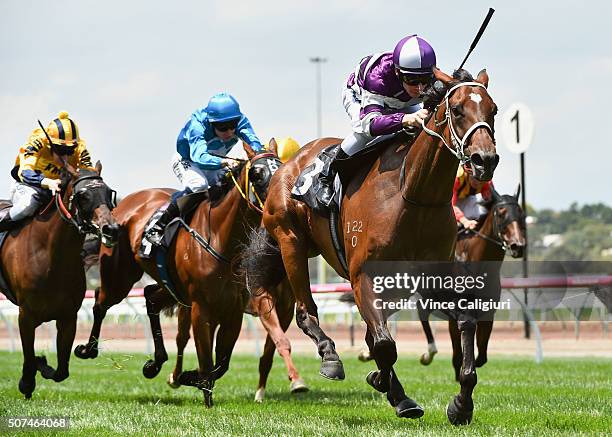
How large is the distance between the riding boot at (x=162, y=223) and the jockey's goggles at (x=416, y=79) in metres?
3.35

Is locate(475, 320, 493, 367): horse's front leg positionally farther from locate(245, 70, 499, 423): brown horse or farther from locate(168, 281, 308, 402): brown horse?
locate(245, 70, 499, 423): brown horse

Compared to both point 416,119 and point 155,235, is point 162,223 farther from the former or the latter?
point 416,119

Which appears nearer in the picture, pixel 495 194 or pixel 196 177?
pixel 196 177

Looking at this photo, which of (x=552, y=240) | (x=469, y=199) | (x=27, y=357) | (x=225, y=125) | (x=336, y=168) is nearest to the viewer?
(x=336, y=168)

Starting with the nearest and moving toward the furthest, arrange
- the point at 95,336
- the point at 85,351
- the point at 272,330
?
the point at 272,330, the point at 85,351, the point at 95,336

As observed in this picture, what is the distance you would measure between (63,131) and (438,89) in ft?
14.4

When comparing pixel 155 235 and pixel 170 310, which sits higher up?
pixel 155 235

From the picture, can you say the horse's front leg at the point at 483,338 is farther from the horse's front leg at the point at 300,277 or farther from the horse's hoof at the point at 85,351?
the horse's hoof at the point at 85,351

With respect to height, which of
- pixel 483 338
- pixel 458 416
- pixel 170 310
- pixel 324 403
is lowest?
pixel 324 403

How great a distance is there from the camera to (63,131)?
927 centimetres

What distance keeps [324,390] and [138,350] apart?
9056 mm

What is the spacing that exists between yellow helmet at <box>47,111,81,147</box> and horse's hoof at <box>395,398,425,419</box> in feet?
14.9

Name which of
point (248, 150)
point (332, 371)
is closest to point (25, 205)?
point (248, 150)

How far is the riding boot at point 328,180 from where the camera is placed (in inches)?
265
